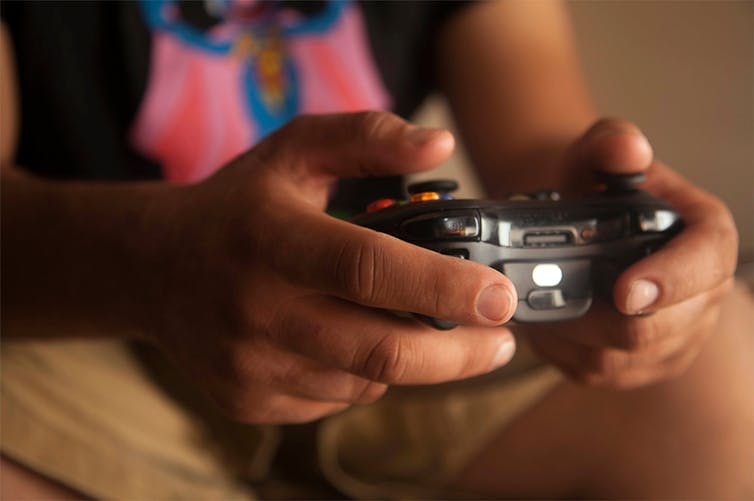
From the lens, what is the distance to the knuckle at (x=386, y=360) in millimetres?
340

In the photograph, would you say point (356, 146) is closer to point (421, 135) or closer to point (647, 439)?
point (421, 135)

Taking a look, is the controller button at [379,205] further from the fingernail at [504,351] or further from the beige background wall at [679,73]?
the beige background wall at [679,73]

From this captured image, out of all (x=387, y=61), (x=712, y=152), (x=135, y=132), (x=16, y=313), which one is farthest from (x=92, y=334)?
(x=712, y=152)

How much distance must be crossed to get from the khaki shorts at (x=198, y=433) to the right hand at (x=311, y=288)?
0.48 feet

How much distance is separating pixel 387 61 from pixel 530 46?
0.13 m

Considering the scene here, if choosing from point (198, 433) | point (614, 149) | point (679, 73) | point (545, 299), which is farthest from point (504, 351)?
point (679, 73)

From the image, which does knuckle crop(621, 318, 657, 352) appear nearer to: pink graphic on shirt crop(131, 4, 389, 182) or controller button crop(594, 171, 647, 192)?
controller button crop(594, 171, 647, 192)

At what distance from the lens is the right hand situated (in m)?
0.31

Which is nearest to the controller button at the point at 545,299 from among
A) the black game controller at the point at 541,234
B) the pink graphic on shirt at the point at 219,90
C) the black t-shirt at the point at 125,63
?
the black game controller at the point at 541,234

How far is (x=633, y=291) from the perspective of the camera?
36 centimetres

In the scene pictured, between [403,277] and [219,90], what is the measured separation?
38 cm

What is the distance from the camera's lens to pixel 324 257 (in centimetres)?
32

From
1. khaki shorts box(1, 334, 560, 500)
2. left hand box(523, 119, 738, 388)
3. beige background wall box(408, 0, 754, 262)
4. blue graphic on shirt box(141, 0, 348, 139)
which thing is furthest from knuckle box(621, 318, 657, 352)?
beige background wall box(408, 0, 754, 262)

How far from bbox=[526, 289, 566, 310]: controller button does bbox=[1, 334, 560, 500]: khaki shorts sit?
0.27 meters
